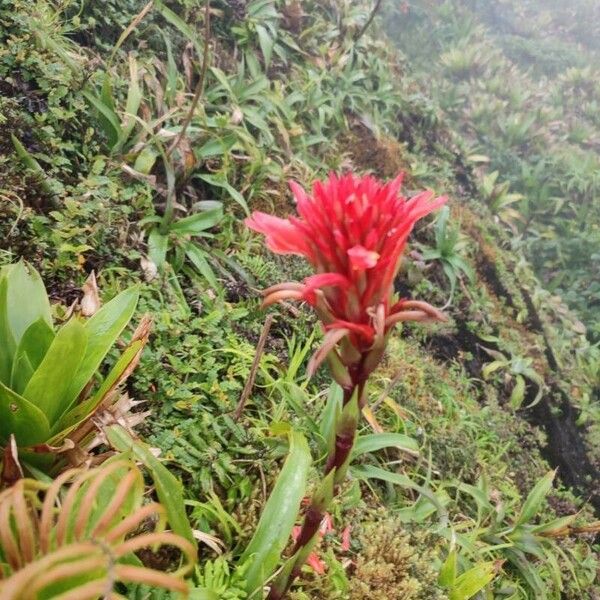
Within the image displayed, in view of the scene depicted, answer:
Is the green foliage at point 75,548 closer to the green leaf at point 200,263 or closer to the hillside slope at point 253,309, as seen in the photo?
the hillside slope at point 253,309

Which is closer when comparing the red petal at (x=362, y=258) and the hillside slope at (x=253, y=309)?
the red petal at (x=362, y=258)

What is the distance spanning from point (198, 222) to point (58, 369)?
4.59 ft

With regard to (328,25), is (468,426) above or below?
below

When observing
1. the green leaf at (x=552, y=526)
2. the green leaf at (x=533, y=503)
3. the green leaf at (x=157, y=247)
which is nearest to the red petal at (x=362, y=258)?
the green leaf at (x=157, y=247)

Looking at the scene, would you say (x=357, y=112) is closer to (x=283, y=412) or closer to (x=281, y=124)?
(x=281, y=124)

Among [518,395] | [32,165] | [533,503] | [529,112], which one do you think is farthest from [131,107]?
[529,112]

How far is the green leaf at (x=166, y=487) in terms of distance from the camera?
4.57 ft

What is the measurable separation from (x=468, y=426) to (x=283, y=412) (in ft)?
4.86

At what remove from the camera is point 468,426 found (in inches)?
126

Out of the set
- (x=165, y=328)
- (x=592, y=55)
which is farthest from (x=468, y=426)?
(x=592, y=55)

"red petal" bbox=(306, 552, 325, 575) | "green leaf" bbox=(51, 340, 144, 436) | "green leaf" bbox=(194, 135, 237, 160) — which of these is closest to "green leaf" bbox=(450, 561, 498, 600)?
"red petal" bbox=(306, 552, 325, 575)

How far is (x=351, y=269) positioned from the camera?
3.59 ft

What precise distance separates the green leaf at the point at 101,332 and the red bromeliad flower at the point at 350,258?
562 millimetres

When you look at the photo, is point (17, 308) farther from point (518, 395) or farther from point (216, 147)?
point (518, 395)
